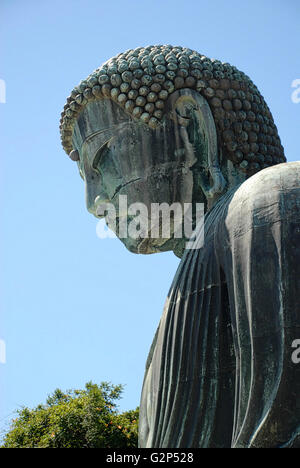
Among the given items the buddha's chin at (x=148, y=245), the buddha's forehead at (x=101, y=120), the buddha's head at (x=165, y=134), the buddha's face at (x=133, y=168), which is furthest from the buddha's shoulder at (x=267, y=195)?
the buddha's forehead at (x=101, y=120)

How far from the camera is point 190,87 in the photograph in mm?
7477

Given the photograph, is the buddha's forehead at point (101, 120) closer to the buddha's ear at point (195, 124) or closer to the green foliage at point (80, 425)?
the buddha's ear at point (195, 124)

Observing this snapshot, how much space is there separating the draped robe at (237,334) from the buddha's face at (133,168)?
97 cm

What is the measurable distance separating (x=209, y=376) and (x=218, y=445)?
456 mm

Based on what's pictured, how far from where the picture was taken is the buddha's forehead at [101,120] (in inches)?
297

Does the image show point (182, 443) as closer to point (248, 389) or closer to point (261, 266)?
→ point (248, 389)

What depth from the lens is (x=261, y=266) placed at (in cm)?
582

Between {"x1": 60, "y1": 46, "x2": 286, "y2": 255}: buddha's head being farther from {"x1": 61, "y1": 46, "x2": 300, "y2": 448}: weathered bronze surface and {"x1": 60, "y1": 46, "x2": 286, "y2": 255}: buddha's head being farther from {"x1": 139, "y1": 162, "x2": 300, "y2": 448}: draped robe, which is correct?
{"x1": 139, "y1": 162, "x2": 300, "y2": 448}: draped robe

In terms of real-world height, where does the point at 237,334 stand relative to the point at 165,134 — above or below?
below

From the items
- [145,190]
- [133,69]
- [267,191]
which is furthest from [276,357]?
[133,69]

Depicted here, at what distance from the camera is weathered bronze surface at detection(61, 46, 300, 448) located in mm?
5648

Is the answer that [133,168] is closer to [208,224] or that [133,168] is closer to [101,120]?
[101,120]

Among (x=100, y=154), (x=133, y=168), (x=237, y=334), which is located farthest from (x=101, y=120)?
(x=237, y=334)

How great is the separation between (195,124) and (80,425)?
857 centimetres
